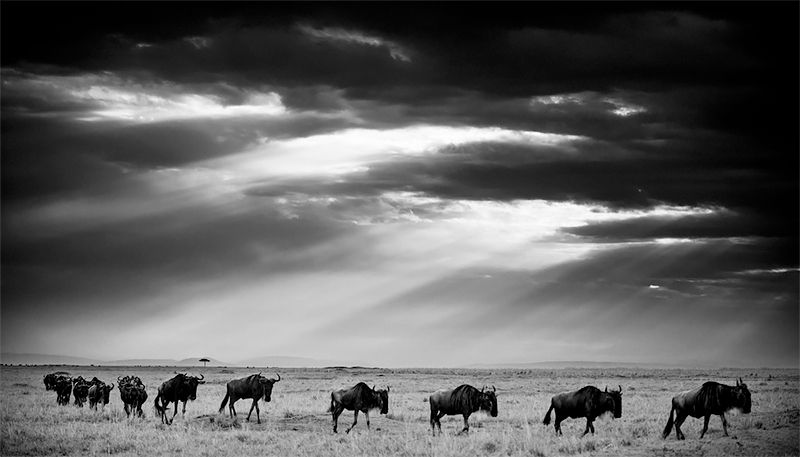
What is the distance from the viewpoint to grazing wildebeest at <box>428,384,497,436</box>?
23719mm

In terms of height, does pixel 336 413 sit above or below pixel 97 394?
above

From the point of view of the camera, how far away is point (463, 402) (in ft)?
78.4

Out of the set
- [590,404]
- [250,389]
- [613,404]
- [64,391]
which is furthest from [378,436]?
[64,391]

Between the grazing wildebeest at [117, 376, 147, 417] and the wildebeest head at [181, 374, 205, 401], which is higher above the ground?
the wildebeest head at [181, 374, 205, 401]

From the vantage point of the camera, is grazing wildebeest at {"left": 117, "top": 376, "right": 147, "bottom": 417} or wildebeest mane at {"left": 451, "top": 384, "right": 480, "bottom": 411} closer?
wildebeest mane at {"left": 451, "top": 384, "right": 480, "bottom": 411}

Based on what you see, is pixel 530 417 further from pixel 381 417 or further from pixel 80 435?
pixel 80 435

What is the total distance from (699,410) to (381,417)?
12.7m

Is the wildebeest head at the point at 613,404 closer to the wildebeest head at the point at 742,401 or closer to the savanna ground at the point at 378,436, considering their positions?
the savanna ground at the point at 378,436

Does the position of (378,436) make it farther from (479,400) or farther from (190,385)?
(190,385)

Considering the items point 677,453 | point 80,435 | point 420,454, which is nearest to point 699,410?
point 677,453

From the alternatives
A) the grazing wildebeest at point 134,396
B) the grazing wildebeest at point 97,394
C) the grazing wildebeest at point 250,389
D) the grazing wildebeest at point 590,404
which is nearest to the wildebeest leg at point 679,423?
the grazing wildebeest at point 590,404

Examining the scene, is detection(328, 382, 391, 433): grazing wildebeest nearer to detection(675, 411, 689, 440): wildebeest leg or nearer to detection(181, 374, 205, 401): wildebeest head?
detection(181, 374, 205, 401): wildebeest head

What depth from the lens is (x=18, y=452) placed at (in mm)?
21094

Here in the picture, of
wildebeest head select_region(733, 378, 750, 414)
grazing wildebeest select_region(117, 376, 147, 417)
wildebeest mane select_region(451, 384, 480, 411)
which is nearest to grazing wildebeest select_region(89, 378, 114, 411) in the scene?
grazing wildebeest select_region(117, 376, 147, 417)
